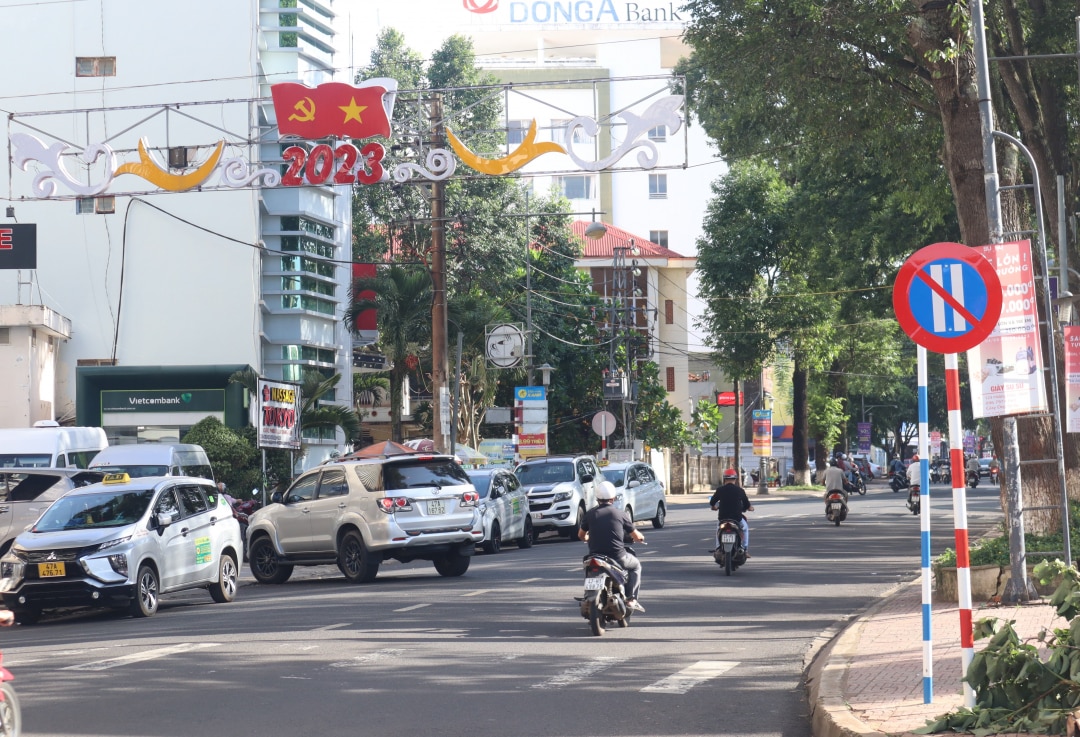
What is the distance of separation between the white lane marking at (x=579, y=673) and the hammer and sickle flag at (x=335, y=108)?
13578mm

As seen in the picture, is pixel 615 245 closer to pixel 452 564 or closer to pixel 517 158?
pixel 517 158

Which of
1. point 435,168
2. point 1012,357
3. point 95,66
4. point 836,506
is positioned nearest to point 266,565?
point 435,168

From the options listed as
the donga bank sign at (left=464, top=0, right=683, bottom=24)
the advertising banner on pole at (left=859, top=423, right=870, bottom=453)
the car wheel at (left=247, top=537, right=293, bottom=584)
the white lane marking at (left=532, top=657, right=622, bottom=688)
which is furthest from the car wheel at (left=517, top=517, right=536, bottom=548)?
the advertising banner on pole at (left=859, top=423, right=870, bottom=453)

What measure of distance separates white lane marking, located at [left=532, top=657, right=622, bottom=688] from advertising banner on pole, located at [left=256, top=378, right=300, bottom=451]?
1681cm

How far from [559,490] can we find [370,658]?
1851 centimetres

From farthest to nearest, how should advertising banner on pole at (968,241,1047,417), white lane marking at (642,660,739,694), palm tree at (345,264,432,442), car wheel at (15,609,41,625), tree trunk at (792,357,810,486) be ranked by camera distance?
1. tree trunk at (792,357,810,486)
2. palm tree at (345,264,432,442)
3. car wheel at (15,609,41,625)
4. advertising banner on pole at (968,241,1047,417)
5. white lane marking at (642,660,739,694)

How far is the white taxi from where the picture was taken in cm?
1658

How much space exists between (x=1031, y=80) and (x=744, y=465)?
231ft

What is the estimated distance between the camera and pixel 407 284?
4138 centimetres

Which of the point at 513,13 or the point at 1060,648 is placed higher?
the point at 513,13

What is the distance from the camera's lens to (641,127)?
21.5 metres

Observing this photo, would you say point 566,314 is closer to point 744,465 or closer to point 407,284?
point 407,284

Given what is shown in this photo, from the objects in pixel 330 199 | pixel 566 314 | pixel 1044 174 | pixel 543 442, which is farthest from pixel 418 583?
pixel 566 314

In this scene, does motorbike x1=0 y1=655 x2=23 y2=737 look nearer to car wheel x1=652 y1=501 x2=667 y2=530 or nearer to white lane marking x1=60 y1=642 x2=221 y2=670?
white lane marking x1=60 y1=642 x2=221 y2=670
